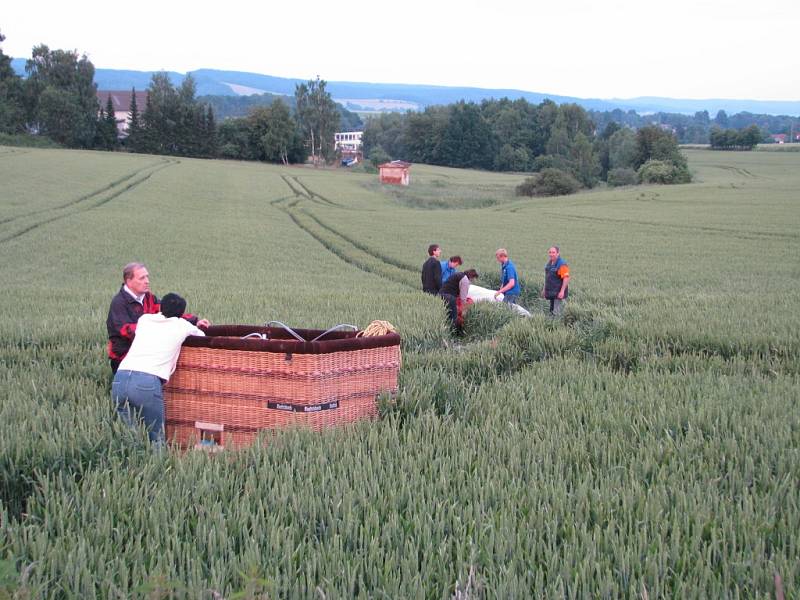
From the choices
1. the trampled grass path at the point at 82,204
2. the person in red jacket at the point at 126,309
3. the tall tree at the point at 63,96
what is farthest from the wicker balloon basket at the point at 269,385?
the tall tree at the point at 63,96

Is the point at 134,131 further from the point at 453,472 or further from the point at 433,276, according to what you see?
the point at 453,472

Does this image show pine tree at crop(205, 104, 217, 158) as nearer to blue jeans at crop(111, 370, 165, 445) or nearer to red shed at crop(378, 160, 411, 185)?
red shed at crop(378, 160, 411, 185)

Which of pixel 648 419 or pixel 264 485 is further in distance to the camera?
pixel 648 419

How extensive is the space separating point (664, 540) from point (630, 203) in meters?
49.1

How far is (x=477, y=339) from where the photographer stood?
37.7ft

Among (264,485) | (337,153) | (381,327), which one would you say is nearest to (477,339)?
(381,327)

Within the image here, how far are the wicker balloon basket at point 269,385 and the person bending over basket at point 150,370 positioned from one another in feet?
0.75

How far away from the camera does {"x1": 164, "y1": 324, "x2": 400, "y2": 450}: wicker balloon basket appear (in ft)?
17.9

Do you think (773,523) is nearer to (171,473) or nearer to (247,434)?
(171,473)

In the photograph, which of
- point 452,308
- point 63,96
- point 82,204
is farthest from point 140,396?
point 63,96

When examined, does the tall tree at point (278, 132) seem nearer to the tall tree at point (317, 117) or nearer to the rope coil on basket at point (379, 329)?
the tall tree at point (317, 117)

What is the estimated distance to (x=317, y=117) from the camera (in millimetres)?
101812

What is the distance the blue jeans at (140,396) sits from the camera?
5484mm

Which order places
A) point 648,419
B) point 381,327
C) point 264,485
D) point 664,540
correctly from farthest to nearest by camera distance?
point 381,327 < point 648,419 < point 264,485 < point 664,540
